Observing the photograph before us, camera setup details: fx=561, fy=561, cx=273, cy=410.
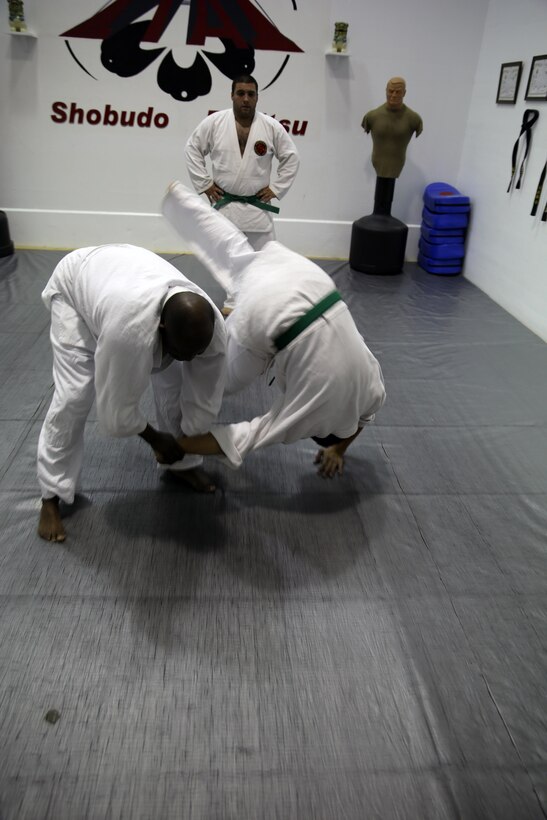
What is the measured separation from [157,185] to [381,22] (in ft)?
6.44

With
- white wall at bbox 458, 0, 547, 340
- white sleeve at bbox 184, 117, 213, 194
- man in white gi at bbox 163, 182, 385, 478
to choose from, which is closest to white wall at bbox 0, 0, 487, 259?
white wall at bbox 458, 0, 547, 340

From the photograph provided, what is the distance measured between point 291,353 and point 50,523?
876mm

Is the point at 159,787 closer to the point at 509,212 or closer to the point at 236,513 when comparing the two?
the point at 236,513

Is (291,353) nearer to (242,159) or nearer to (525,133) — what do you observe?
(242,159)

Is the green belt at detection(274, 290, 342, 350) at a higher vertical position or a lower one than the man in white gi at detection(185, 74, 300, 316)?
lower

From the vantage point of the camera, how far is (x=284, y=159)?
130 inches

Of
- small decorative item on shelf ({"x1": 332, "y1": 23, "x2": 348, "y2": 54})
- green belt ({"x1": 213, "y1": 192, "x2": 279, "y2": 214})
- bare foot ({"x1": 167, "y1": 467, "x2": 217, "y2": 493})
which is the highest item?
small decorative item on shelf ({"x1": 332, "y1": 23, "x2": 348, "y2": 54})

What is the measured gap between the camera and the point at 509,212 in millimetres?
3674

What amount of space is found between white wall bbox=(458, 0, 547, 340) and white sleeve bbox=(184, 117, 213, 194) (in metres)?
1.94

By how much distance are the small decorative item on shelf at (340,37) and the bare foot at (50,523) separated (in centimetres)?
374

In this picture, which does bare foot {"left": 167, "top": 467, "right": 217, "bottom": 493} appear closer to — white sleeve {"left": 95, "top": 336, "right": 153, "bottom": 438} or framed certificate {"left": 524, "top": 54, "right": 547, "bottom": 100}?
white sleeve {"left": 95, "top": 336, "right": 153, "bottom": 438}

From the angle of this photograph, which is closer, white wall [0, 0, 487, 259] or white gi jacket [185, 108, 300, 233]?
white gi jacket [185, 108, 300, 233]

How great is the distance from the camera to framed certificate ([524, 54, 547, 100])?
3.26 metres

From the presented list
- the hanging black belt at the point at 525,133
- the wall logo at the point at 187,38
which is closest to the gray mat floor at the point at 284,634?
the hanging black belt at the point at 525,133
